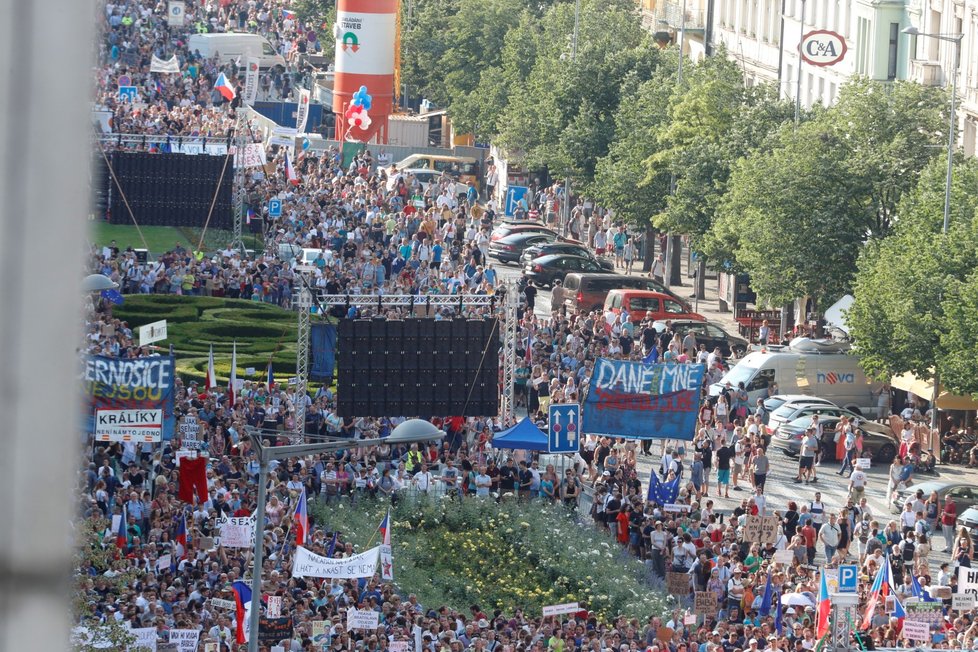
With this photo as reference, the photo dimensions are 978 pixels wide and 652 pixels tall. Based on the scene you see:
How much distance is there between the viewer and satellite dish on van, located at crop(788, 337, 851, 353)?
45938mm

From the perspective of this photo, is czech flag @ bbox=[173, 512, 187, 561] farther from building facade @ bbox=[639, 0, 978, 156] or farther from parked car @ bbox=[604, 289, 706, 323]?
building facade @ bbox=[639, 0, 978, 156]

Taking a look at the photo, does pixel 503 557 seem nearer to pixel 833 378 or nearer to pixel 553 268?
pixel 833 378

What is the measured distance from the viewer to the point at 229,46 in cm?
9638

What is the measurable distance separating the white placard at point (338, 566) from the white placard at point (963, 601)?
8.33 metres

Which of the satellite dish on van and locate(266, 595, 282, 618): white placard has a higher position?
the satellite dish on van

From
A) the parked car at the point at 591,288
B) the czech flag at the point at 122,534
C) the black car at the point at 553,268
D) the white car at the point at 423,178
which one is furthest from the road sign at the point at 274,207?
the czech flag at the point at 122,534

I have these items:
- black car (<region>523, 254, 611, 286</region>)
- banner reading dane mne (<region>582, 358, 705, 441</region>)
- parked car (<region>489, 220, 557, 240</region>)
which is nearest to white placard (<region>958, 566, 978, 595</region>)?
banner reading dane mne (<region>582, 358, 705, 441</region>)

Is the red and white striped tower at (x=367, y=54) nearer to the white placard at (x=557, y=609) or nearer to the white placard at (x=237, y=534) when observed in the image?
the white placard at (x=237, y=534)

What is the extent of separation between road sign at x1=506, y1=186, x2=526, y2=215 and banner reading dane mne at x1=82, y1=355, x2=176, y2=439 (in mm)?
40892

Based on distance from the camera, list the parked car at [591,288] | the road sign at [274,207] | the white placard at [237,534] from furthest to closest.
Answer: the road sign at [274,207] → the parked car at [591,288] → the white placard at [237,534]

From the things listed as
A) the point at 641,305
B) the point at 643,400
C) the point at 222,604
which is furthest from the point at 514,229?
the point at 222,604

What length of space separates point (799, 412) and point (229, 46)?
60578mm

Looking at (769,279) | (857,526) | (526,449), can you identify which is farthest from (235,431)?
(769,279)

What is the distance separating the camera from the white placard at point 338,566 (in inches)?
944
